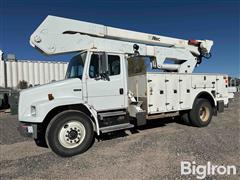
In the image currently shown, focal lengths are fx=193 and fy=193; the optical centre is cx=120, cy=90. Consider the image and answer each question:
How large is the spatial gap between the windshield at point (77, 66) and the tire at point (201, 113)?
13.5 ft

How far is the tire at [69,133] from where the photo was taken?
4352mm

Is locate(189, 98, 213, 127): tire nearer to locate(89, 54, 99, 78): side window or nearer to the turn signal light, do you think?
locate(89, 54, 99, 78): side window

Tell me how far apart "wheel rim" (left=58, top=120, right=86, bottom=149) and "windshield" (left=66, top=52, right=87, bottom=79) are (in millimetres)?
1243

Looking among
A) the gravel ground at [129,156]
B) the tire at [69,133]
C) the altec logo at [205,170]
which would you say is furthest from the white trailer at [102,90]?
the altec logo at [205,170]

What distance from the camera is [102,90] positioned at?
5094mm

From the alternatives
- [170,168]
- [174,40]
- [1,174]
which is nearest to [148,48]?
[174,40]

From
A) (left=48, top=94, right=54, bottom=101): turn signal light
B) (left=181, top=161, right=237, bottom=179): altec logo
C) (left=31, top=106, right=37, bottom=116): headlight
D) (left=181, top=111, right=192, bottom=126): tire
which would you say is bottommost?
(left=181, top=161, right=237, bottom=179): altec logo

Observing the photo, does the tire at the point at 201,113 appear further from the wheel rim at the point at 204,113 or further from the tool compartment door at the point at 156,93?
the tool compartment door at the point at 156,93

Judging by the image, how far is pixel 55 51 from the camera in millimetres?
5020

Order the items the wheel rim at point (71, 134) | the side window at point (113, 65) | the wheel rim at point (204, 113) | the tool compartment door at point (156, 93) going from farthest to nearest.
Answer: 1. the wheel rim at point (204, 113)
2. the tool compartment door at point (156, 93)
3. the side window at point (113, 65)
4. the wheel rim at point (71, 134)

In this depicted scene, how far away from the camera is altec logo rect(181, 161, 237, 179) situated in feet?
11.4

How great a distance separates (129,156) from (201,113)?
3940 millimetres

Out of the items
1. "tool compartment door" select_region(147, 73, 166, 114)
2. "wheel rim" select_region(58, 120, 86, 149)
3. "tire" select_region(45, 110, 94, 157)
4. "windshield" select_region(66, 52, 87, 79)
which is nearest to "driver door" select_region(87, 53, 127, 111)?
"windshield" select_region(66, 52, 87, 79)

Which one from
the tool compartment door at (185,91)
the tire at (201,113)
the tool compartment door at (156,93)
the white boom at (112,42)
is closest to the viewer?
the white boom at (112,42)
